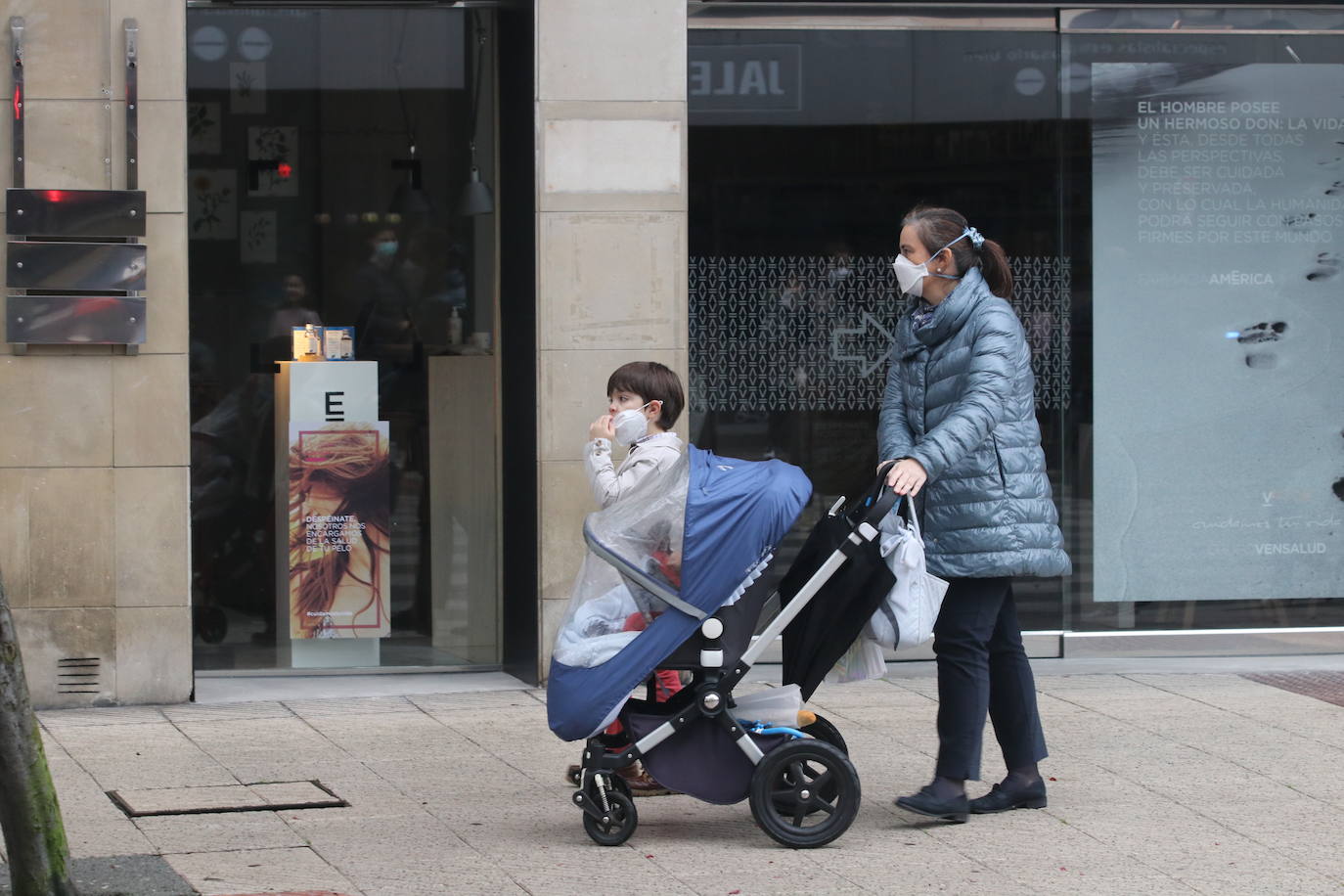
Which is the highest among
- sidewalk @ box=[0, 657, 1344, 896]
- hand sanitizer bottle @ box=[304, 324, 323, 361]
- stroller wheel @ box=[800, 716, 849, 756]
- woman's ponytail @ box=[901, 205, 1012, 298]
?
woman's ponytail @ box=[901, 205, 1012, 298]

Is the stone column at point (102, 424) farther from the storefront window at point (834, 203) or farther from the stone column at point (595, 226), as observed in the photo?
the storefront window at point (834, 203)

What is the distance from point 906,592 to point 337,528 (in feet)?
13.4

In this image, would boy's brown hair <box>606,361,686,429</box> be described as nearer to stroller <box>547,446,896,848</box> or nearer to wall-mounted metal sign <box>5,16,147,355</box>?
stroller <box>547,446,896,848</box>

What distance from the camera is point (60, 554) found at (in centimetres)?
795

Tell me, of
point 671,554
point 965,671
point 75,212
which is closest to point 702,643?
point 671,554

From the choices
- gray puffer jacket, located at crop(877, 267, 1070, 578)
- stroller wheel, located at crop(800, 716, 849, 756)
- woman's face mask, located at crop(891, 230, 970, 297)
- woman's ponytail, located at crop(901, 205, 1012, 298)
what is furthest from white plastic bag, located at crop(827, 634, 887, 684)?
woman's ponytail, located at crop(901, 205, 1012, 298)

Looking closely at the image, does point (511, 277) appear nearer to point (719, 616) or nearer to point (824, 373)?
point (824, 373)

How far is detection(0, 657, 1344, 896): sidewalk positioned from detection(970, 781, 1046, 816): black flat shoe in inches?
1.5

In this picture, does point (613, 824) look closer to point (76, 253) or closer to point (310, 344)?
point (76, 253)

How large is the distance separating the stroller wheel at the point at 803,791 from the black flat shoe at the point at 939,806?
0.36m

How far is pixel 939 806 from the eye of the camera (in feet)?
19.2

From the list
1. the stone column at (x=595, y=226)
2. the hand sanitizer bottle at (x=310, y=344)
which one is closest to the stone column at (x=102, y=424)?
the hand sanitizer bottle at (x=310, y=344)

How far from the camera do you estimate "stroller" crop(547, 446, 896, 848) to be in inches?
215

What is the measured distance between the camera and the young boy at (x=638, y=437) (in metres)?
6.06
